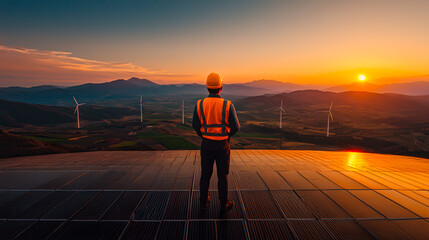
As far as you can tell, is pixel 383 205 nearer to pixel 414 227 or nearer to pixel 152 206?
pixel 414 227

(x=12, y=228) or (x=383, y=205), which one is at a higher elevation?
(x=383, y=205)

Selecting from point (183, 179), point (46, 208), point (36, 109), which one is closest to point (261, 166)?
point (183, 179)

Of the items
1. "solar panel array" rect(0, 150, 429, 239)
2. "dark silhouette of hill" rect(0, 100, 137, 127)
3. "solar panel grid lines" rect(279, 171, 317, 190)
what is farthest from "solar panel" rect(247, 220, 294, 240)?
"dark silhouette of hill" rect(0, 100, 137, 127)

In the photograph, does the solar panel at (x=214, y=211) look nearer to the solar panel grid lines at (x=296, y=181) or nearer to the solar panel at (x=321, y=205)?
the solar panel at (x=321, y=205)

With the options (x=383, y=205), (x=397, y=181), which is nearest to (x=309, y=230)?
(x=383, y=205)

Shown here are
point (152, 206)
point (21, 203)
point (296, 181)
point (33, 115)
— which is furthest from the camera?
point (33, 115)

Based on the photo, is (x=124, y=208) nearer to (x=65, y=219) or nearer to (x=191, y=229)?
(x=65, y=219)
